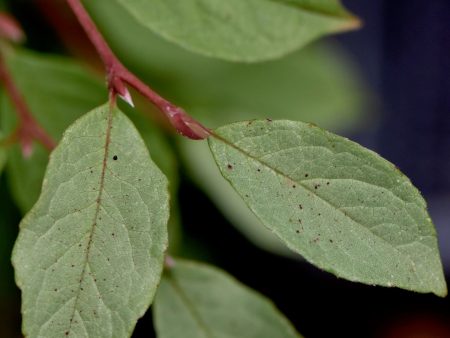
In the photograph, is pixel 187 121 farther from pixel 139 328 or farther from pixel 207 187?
pixel 139 328

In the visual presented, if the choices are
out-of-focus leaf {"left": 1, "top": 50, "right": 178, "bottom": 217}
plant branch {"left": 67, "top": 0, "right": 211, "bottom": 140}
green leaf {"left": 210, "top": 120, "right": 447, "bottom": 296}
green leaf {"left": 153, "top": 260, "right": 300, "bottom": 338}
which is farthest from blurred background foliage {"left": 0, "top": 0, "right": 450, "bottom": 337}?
green leaf {"left": 210, "top": 120, "right": 447, "bottom": 296}

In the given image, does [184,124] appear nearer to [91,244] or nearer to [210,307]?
[91,244]

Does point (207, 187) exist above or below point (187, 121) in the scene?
below

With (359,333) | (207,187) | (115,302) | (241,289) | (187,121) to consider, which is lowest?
(359,333)

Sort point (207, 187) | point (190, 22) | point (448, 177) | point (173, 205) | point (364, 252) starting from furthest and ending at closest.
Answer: point (448, 177) → point (207, 187) → point (173, 205) → point (190, 22) → point (364, 252)

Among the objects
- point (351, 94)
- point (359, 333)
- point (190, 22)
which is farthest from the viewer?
point (359, 333)

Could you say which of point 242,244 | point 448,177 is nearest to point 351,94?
point 242,244

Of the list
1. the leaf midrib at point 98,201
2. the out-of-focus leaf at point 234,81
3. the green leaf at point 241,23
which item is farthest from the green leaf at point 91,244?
the out-of-focus leaf at point 234,81

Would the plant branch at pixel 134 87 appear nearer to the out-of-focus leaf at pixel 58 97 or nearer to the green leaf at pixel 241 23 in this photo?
the green leaf at pixel 241 23
